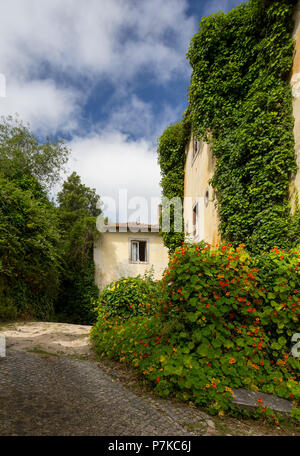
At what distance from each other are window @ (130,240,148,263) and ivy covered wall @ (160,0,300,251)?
890cm

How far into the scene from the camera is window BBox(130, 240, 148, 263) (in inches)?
618

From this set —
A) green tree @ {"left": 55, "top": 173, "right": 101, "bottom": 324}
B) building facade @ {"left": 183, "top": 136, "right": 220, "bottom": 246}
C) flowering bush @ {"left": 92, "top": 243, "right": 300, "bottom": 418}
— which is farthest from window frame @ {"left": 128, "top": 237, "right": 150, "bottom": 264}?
flowering bush @ {"left": 92, "top": 243, "right": 300, "bottom": 418}

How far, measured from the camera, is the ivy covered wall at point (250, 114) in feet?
18.6

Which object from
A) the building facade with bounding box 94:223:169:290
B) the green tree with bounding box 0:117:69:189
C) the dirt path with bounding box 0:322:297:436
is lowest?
the dirt path with bounding box 0:322:297:436

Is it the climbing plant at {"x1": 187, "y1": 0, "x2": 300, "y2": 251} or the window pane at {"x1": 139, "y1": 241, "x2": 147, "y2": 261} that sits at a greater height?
the climbing plant at {"x1": 187, "y1": 0, "x2": 300, "y2": 251}

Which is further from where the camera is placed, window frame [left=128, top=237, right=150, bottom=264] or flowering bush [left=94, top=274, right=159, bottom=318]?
window frame [left=128, top=237, right=150, bottom=264]

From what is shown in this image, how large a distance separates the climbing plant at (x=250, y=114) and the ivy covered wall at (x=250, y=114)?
0.02 metres

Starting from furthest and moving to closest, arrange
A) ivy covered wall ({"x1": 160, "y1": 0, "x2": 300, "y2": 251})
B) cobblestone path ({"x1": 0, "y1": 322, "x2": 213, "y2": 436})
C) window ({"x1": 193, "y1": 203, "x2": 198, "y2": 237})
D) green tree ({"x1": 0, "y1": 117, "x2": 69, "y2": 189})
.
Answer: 1. green tree ({"x1": 0, "y1": 117, "x2": 69, "y2": 189})
2. window ({"x1": 193, "y1": 203, "x2": 198, "y2": 237})
3. ivy covered wall ({"x1": 160, "y1": 0, "x2": 300, "y2": 251})
4. cobblestone path ({"x1": 0, "y1": 322, "x2": 213, "y2": 436})

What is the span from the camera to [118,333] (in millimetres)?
5188

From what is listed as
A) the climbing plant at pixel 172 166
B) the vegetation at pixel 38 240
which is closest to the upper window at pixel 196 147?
the climbing plant at pixel 172 166

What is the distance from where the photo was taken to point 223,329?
372 cm

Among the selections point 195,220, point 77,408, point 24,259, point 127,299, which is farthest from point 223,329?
point 24,259

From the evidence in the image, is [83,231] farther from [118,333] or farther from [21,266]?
[118,333]

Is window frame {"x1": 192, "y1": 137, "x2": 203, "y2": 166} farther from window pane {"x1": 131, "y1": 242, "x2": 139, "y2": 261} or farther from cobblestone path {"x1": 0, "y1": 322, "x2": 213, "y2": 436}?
cobblestone path {"x1": 0, "y1": 322, "x2": 213, "y2": 436}
